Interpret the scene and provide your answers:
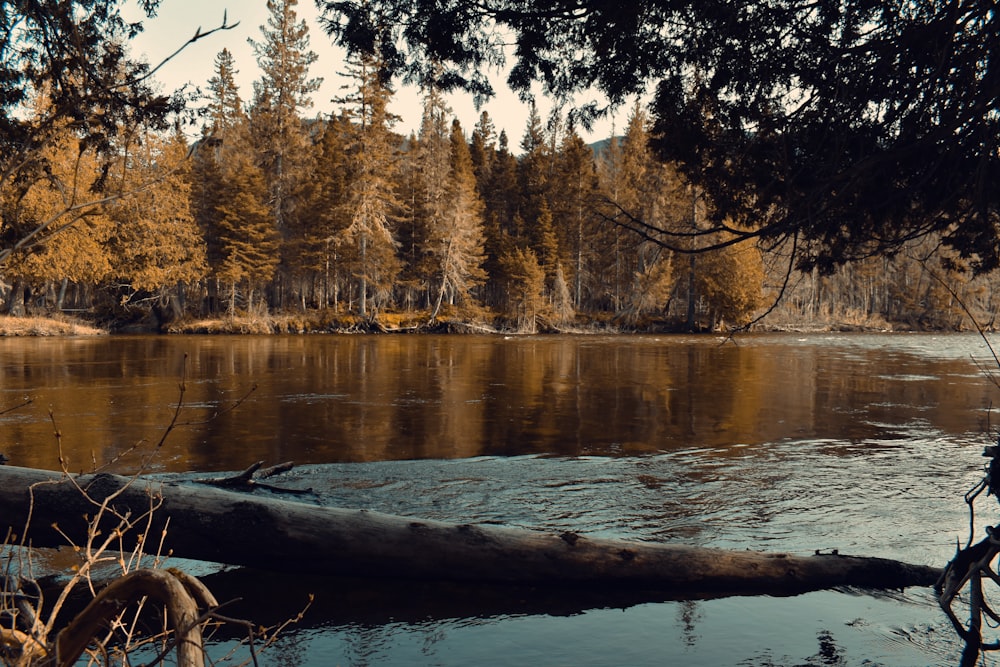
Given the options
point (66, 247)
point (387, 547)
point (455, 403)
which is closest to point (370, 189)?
point (66, 247)

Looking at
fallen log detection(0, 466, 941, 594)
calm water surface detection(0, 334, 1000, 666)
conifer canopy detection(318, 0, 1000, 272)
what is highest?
conifer canopy detection(318, 0, 1000, 272)

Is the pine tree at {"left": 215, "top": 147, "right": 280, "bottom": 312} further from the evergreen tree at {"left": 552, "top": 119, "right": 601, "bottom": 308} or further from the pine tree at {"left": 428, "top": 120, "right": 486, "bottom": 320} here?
the evergreen tree at {"left": 552, "top": 119, "right": 601, "bottom": 308}

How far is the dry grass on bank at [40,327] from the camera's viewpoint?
41781mm

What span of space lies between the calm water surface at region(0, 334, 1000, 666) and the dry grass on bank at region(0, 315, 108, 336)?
21195mm

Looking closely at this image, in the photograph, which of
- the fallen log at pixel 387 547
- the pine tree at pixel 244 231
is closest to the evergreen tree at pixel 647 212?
the pine tree at pixel 244 231

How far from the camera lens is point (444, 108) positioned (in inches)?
2876

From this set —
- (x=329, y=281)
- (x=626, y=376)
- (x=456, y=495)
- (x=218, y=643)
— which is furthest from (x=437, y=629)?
(x=329, y=281)

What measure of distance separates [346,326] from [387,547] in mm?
46279

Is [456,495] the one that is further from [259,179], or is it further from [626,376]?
[259,179]

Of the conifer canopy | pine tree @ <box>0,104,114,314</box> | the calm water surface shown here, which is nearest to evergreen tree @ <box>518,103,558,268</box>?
pine tree @ <box>0,104,114,314</box>

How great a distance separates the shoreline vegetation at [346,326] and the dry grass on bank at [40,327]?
49 millimetres

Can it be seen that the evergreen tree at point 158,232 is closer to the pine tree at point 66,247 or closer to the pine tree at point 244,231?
the pine tree at point 66,247

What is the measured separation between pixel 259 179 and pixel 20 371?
114ft

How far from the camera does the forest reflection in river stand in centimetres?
1091
